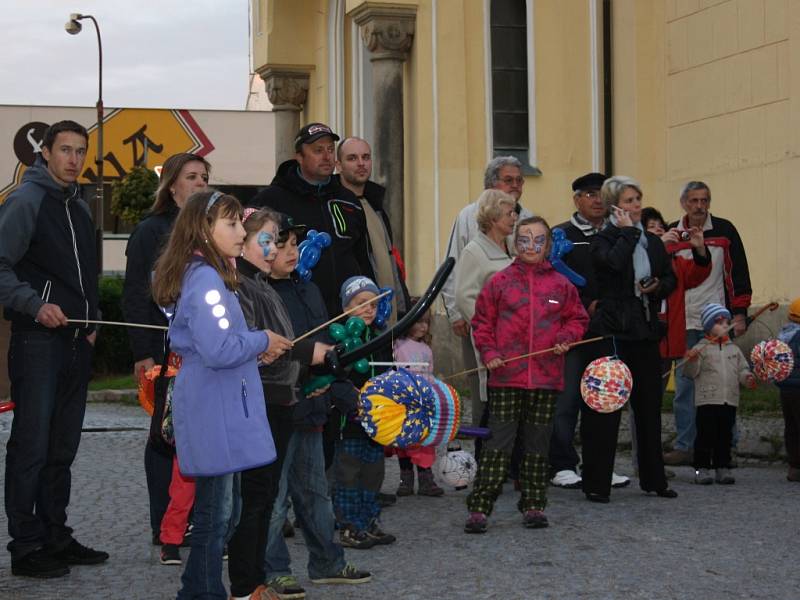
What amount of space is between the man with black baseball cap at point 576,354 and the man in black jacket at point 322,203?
2.01 metres

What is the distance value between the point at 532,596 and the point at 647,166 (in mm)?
10650

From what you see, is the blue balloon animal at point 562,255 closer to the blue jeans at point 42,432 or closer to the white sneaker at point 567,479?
A: the white sneaker at point 567,479

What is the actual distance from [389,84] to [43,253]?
1032cm

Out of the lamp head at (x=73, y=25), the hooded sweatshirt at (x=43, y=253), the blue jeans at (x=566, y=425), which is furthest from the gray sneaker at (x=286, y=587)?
the lamp head at (x=73, y=25)

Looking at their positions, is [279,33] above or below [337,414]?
above

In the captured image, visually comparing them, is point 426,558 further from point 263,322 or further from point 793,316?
point 793,316

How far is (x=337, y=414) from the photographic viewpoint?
23.5 feet

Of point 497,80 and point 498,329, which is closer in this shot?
point 498,329

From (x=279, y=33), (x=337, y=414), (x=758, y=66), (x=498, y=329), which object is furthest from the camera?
(x=279, y=33)

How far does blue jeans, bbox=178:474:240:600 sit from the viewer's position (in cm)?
559

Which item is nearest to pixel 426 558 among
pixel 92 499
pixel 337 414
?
pixel 337 414

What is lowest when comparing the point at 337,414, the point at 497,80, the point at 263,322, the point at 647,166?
the point at 337,414

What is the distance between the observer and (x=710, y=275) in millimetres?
10984

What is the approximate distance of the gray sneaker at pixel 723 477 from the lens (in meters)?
9.77
